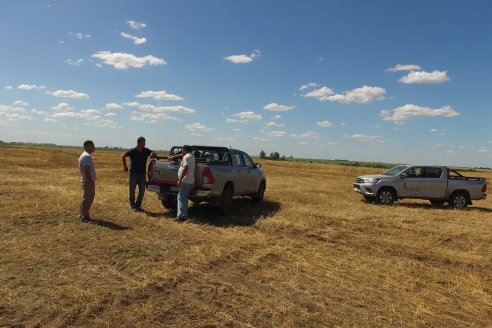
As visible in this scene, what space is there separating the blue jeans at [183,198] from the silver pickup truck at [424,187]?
28.7 feet

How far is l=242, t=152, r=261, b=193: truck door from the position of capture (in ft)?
44.9

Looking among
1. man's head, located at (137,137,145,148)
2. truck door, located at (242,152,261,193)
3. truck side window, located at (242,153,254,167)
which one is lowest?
truck door, located at (242,152,261,193)

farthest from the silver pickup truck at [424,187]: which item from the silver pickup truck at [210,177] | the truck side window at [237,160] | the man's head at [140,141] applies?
the man's head at [140,141]

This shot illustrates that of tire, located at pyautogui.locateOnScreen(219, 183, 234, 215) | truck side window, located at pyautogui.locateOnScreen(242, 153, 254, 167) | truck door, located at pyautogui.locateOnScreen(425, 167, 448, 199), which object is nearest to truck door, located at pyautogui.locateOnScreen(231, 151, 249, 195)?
truck side window, located at pyautogui.locateOnScreen(242, 153, 254, 167)

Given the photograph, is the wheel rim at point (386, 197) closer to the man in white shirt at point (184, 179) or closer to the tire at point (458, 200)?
the tire at point (458, 200)

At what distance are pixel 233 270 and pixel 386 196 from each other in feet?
38.5

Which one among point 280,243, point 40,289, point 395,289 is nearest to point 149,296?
point 40,289

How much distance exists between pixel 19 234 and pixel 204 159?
5014 mm

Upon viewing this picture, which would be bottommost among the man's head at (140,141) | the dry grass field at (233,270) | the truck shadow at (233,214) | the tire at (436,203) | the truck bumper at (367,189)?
the dry grass field at (233,270)

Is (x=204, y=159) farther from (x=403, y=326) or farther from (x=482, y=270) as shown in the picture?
(x=403, y=326)

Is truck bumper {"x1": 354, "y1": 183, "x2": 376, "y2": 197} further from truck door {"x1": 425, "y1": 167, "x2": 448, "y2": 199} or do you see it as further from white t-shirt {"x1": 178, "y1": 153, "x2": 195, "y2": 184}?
white t-shirt {"x1": 178, "y1": 153, "x2": 195, "y2": 184}

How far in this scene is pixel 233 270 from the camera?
6590mm

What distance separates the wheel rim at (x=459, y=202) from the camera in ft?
55.6

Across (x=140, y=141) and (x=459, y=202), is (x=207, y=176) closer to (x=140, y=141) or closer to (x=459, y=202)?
(x=140, y=141)
